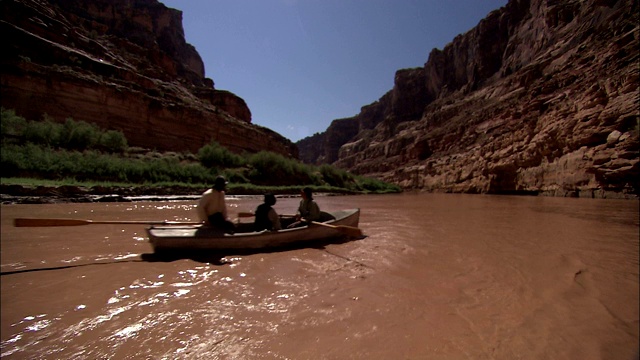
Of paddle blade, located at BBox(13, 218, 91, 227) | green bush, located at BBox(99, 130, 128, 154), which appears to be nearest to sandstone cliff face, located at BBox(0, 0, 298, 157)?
green bush, located at BBox(99, 130, 128, 154)

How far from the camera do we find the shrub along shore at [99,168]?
10797 mm

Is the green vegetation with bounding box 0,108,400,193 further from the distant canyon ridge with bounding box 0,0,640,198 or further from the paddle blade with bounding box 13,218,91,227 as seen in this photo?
the paddle blade with bounding box 13,218,91,227

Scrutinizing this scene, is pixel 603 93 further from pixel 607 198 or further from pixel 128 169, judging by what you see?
pixel 128 169

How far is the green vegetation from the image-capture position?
1208 centimetres

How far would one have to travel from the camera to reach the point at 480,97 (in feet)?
131

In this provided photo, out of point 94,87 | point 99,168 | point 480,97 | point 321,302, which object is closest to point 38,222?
point 321,302

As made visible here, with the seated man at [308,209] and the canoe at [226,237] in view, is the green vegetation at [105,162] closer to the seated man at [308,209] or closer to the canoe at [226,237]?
the canoe at [226,237]

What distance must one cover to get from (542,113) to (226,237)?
2259 cm

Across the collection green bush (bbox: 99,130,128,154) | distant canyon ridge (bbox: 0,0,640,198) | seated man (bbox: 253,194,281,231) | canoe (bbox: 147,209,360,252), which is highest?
distant canyon ridge (bbox: 0,0,640,198)

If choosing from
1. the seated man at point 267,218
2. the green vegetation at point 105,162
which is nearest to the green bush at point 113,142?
the green vegetation at point 105,162

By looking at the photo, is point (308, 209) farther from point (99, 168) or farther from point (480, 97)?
point (480, 97)

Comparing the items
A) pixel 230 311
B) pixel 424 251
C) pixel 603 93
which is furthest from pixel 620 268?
pixel 603 93

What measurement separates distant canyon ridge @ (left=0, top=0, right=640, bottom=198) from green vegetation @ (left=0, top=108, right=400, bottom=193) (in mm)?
4085

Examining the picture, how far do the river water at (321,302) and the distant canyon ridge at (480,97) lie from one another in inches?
487
